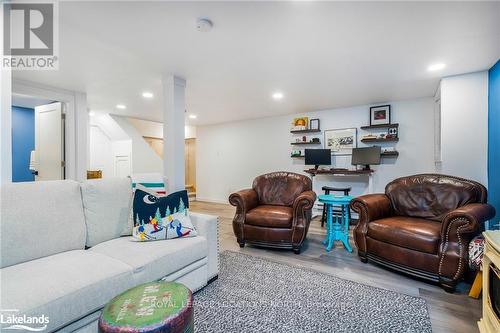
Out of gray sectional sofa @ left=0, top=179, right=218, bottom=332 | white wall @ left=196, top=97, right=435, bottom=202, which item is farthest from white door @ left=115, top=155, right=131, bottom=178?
gray sectional sofa @ left=0, top=179, right=218, bottom=332

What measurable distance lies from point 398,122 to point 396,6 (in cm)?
327

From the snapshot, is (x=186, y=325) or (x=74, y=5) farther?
(x=74, y=5)

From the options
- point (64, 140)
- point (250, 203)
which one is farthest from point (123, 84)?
point (250, 203)

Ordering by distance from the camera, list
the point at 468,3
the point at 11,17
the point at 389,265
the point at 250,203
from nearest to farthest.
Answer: the point at 468,3 < the point at 11,17 < the point at 389,265 < the point at 250,203

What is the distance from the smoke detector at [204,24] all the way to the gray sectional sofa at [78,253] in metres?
1.54

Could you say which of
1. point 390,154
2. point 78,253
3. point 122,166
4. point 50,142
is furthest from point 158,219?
point 122,166

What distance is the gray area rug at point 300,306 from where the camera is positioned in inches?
65.5

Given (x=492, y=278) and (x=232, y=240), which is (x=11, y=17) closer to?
(x=232, y=240)

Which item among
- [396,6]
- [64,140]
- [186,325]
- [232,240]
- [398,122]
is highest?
[396,6]

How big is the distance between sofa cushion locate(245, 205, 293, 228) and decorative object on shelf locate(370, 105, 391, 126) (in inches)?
109

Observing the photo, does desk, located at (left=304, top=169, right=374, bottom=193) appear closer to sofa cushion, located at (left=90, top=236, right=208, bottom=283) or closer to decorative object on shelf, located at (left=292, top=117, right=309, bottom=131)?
decorative object on shelf, located at (left=292, top=117, right=309, bottom=131)

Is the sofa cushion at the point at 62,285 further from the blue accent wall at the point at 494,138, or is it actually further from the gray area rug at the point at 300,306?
the blue accent wall at the point at 494,138

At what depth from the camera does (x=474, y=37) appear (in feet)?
7.20

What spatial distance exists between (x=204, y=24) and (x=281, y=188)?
2.44 meters
